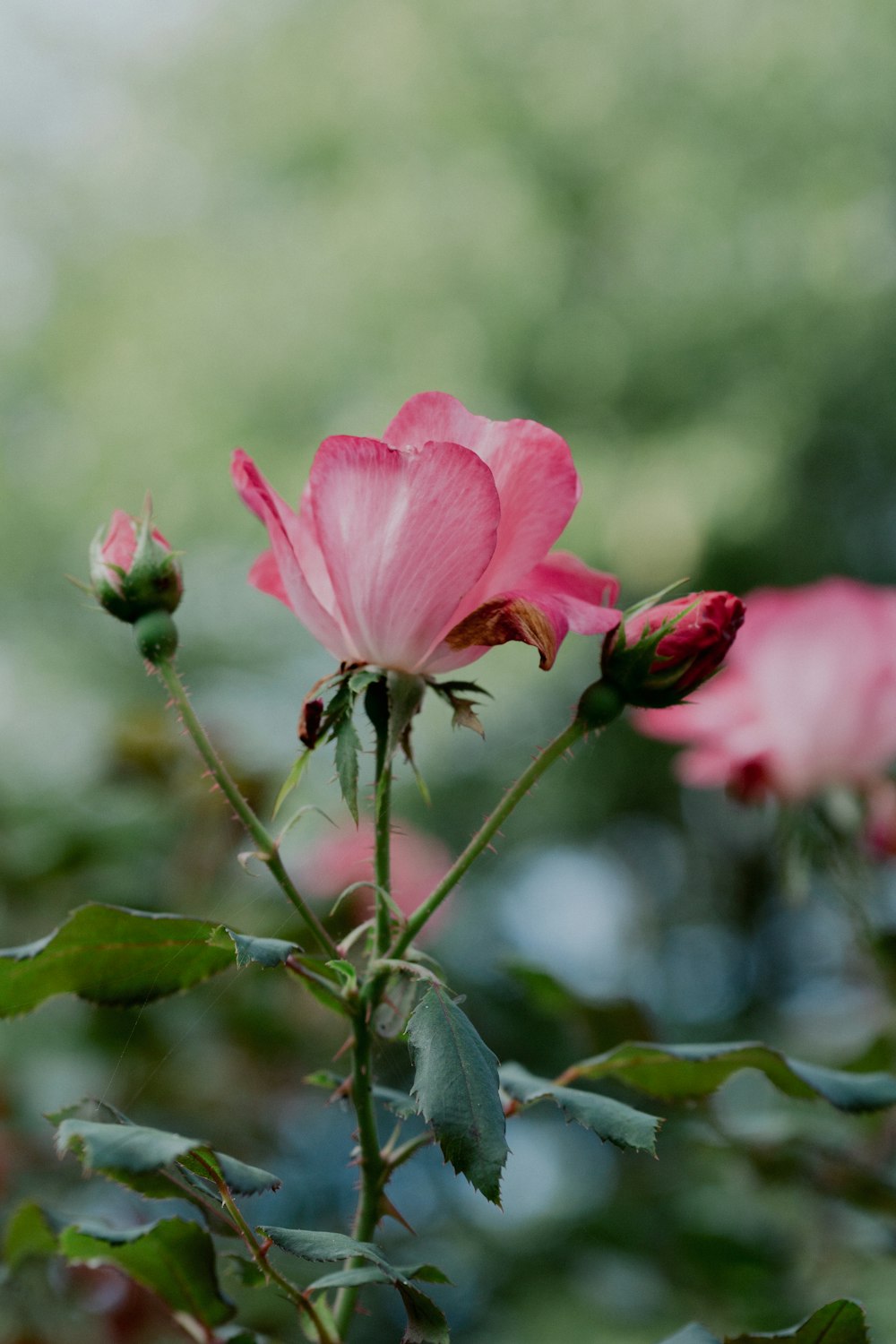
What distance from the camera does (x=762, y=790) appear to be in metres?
0.58

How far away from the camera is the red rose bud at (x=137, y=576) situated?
1.03ft

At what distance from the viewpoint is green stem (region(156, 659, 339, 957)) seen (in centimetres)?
28

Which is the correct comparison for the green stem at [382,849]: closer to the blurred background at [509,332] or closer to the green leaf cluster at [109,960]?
the green leaf cluster at [109,960]

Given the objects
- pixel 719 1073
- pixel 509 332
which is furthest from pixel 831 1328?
pixel 509 332

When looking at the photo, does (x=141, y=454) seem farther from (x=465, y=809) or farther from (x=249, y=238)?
(x=465, y=809)

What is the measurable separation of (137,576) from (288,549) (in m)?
0.05

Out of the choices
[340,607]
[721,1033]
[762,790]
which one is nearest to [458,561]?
[340,607]

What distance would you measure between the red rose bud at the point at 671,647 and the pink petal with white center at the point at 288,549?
7 cm

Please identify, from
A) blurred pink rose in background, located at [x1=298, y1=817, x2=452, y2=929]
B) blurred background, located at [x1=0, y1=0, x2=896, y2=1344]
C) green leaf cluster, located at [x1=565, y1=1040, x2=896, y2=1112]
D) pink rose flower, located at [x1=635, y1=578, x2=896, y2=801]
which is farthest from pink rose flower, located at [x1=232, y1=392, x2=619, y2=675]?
blurred background, located at [x1=0, y1=0, x2=896, y2=1344]

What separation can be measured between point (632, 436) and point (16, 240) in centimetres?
187

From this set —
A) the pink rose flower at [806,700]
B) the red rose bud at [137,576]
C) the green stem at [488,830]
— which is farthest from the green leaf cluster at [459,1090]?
the pink rose flower at [806,700]

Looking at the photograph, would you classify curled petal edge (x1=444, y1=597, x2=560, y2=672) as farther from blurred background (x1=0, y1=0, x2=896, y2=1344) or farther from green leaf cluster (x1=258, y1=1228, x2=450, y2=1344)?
blurred background (x1=0, y1=0, x2=896, y2=1344)

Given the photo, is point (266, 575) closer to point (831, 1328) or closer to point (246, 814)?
point (246, 814)

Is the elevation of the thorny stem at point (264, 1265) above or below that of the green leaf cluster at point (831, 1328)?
above
